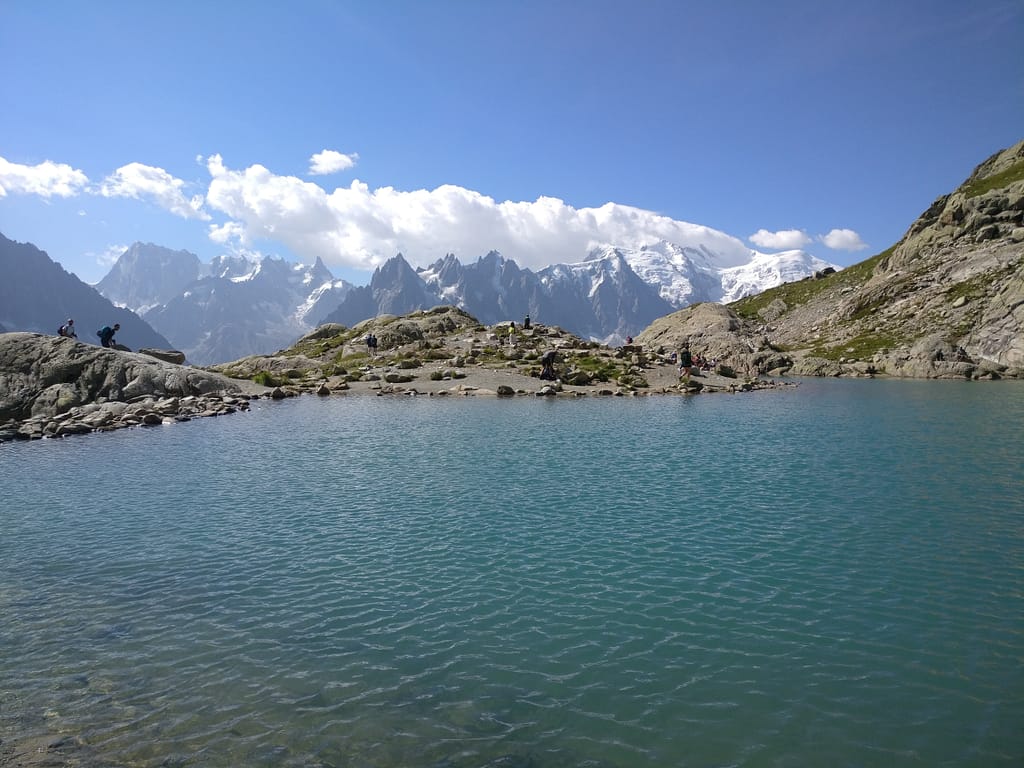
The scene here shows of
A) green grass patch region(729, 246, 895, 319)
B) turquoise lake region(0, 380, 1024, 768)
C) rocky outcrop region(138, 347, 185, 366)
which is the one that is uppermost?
green grass patch region(729, 246, 895, 319)

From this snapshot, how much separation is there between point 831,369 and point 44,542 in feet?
387

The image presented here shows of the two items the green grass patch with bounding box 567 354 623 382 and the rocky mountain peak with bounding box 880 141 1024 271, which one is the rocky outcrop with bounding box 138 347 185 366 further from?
the rocky mountain peak with bounding box 880 141 1024 271

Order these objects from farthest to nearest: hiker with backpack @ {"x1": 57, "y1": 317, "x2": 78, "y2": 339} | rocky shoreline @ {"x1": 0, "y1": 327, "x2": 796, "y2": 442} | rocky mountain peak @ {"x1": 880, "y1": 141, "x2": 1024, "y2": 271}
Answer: rocky mountain peak @ {"x1": 880, "y1": 141, "x2": 1024, "y2": 271}, hiker with backpack @ {"x1": 57, "y1": 317, "x2": 78, "y2": 339}, rocky shoreline @ {"x1": 0, "y1": 327, "x2": 796, "y2": 442}

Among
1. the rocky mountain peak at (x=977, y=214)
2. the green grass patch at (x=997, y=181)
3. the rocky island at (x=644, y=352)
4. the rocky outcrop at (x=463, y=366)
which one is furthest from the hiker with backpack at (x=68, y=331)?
the green grass patch at (x=997, y=181)

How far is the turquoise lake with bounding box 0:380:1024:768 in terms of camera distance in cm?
1141

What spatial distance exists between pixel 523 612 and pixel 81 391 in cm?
5839

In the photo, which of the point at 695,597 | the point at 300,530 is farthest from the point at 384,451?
the point at 695,597

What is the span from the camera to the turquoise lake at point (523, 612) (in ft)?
37.4

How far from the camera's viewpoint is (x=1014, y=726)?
1124 centimetres

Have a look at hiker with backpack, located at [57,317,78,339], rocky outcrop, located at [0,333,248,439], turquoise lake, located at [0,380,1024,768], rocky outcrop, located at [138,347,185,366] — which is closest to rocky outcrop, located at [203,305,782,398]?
rocky outcrop, located at [138,347,185,366]

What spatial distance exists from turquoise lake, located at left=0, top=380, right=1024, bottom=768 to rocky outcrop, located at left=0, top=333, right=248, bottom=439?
18.1 m

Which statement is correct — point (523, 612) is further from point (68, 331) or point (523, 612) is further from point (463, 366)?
point (463, 366)

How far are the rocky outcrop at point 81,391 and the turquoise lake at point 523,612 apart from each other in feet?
59.4

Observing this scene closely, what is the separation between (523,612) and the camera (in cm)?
1648
